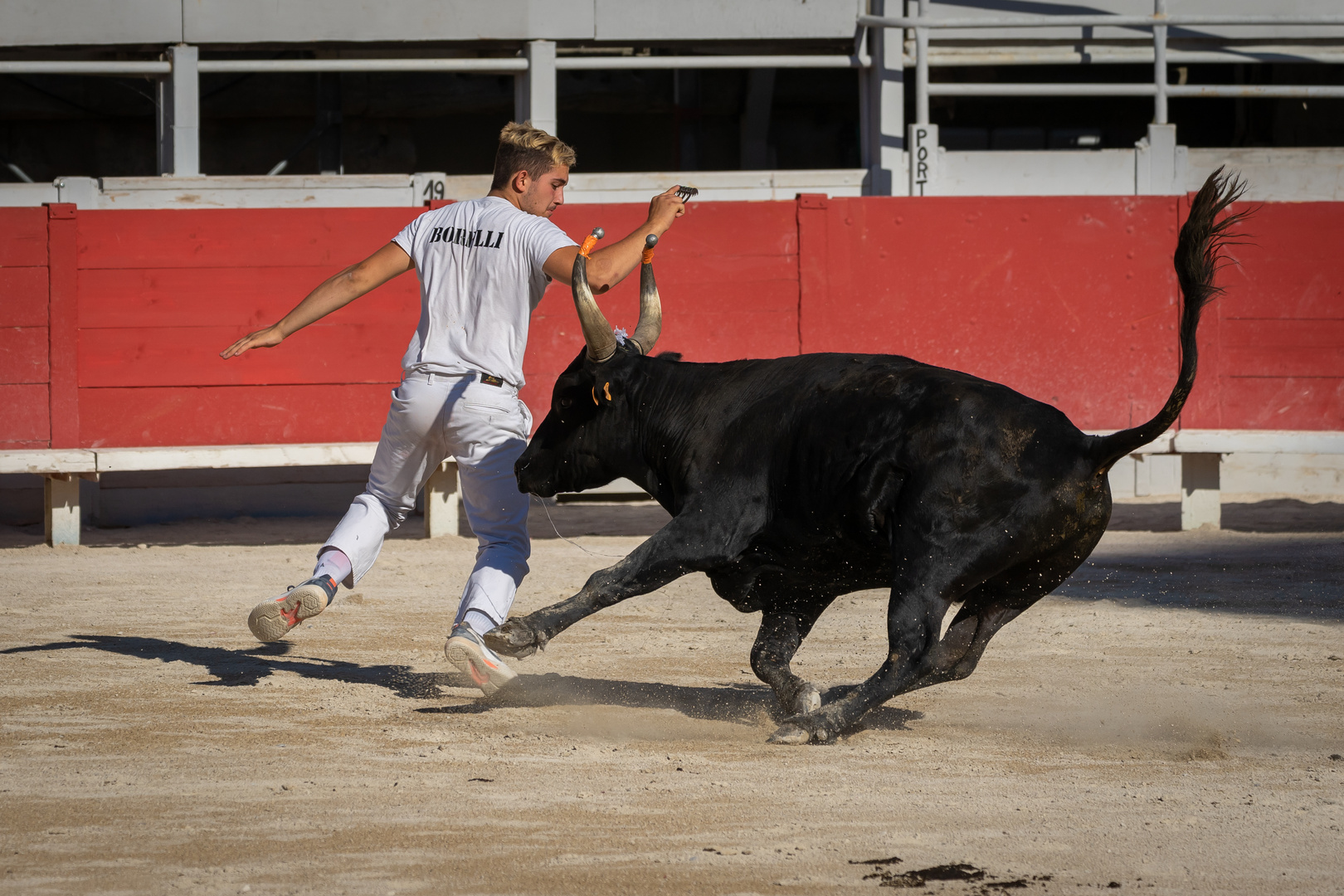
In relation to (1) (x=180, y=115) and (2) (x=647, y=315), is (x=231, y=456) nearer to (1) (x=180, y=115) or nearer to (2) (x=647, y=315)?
(1) (x=180, y=115)

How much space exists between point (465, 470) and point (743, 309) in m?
4.40

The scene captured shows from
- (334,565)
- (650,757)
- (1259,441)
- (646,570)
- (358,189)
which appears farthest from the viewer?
(358,189)

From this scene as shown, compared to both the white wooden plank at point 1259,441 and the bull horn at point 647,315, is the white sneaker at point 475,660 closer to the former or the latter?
the bull horn at point 647,315

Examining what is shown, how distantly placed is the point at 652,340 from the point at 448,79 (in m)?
9.10

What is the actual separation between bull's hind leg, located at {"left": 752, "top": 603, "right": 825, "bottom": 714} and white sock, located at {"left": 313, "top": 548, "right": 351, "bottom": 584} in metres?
1.14

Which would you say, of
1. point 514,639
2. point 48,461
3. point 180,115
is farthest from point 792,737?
point 180,115

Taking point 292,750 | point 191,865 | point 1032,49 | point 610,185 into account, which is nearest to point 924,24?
point 1032,49

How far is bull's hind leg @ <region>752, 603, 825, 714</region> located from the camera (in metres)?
3.77

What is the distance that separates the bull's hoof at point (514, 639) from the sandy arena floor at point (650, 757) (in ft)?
0.75

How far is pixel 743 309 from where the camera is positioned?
26.9 feet

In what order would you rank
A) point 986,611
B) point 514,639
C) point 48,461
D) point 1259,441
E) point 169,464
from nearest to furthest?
point 514,639 → point 986,611 → point 48,461 → point 169,464 → point 1259,441

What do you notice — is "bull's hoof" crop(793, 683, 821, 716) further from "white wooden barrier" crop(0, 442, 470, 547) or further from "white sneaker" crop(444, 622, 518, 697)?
"white wooden barrier" crop(0, 442, 470, 547)

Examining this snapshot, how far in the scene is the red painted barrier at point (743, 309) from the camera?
784 centimetres

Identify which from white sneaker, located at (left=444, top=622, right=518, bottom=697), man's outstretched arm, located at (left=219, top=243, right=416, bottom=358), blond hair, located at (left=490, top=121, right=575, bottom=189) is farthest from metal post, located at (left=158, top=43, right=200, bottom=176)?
white sneaker, located at (left=444, top=622, right=518, bottom=697)
